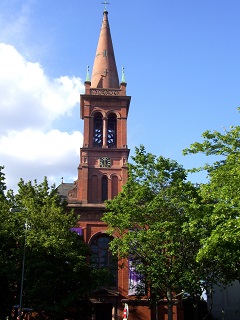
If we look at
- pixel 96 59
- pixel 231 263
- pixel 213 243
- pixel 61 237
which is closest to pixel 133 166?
pixel 61 237

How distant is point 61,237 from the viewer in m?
28.5

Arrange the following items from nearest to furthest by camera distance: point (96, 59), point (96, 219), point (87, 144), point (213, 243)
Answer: point (213, 243) → point (96, 219) → point (87, 144) → point (96, 59)

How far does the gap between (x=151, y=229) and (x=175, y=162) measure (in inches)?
202

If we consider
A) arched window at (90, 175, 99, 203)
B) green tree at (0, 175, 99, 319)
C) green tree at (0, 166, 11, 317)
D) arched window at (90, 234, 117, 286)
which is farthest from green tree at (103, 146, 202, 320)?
arched window at (90, 175, 99, 203)

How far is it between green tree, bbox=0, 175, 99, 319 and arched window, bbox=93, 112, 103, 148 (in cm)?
1666

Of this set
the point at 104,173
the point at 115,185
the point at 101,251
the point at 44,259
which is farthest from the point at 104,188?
the point at 44,259

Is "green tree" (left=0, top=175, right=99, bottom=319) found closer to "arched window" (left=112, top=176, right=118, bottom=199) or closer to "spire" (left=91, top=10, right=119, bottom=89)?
"arched window" (left=112, top=176, right=118, bottom=199)

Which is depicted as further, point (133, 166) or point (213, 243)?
point (133, 166)

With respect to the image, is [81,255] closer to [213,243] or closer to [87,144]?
[213,243]

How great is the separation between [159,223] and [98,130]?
21.7m

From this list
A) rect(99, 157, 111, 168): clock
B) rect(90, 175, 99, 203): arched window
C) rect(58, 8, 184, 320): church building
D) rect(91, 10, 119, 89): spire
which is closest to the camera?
rect(58, 8, 184, 320): church building

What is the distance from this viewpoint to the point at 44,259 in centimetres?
2780

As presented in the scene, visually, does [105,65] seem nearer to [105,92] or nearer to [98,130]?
[105,92]

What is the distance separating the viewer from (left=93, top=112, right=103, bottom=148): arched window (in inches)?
1813
